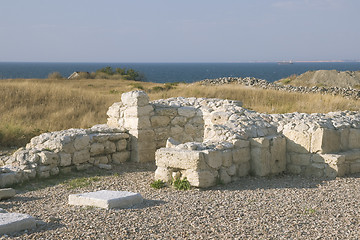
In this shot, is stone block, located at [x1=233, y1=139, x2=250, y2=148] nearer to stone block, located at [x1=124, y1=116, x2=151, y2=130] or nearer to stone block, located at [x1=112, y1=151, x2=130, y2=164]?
stone block, located at [x1=124, y1=116, x2=151, y2=130]

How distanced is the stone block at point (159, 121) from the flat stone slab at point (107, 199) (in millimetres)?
4188

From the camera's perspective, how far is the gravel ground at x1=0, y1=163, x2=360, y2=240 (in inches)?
203

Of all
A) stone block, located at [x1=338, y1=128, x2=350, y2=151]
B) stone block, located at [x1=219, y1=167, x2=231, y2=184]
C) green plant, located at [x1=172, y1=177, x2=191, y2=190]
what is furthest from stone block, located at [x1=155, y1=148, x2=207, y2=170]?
stone block, located at [x1=338, y1=128, x2=350, y2=151]

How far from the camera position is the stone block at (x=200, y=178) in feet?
24.4

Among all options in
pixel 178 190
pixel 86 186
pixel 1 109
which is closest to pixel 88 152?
pixel 86 186

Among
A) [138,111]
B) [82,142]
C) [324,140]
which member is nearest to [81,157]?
[82,142]

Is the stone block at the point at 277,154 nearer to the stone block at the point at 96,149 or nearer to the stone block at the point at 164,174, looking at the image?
the stone block at the point at 164,174

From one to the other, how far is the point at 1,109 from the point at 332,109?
1160cm

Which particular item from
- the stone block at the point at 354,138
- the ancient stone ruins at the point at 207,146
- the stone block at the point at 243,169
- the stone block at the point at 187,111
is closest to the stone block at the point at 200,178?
the ancient stone ruins at the point at 207,146

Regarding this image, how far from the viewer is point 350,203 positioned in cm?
667

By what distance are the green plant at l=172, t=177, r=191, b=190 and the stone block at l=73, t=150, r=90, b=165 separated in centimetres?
263

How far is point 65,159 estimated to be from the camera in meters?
9.03

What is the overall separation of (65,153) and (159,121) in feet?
8.41

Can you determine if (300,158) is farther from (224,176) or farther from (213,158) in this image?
(213,158)
